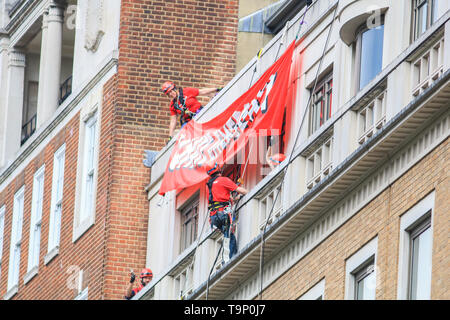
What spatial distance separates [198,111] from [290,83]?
6566mm

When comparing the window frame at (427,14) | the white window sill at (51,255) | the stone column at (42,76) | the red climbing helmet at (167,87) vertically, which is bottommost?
the window frame at (427,14)

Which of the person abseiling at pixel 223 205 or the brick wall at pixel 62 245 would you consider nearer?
the person abseiling at pixel 223 205

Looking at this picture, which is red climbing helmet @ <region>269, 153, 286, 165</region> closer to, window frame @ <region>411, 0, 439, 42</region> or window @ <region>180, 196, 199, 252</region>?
window frame @ <region>411, 0, 439, 42</region>

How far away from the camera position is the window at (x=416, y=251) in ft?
85.1

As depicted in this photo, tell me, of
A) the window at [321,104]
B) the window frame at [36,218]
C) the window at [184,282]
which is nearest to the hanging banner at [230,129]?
the window at [321,104]

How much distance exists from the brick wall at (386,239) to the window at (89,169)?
14.0 metres

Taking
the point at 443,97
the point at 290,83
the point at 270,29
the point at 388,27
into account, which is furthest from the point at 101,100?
the point at 443,97

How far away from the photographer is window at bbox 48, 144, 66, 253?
4731cm

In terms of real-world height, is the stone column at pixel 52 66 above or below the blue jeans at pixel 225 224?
above

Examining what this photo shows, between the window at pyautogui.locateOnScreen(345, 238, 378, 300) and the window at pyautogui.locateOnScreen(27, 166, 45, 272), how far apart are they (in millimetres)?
21437

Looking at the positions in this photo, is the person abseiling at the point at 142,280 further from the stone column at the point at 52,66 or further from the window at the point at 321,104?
the stone column at the point at 52,66

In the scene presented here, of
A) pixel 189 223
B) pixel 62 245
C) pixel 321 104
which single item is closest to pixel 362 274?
pixel 321 104

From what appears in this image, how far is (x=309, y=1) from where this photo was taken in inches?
1307

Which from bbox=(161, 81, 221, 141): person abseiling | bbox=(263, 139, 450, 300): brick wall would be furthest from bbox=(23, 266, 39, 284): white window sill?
bbox=(263, 139, 450, 300): brick wall
